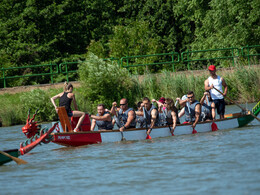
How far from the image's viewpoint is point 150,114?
50.0ft

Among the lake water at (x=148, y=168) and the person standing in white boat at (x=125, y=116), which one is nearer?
the lake water at (x=148, y=168)

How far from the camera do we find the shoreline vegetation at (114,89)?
82.8 ft

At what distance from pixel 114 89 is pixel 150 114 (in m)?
11.4

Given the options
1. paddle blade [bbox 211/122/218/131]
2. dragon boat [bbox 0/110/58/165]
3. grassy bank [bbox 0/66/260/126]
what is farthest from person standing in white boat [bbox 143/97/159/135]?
grassy bank [bbox 0/66/260/126]

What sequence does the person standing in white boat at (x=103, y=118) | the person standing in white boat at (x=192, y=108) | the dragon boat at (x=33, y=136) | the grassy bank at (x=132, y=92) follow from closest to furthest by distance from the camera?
the dragon boat at (x=33, y=136) → the person standing in white boat at (x=103, y=118) → the person standing in white boat at (x=192, y=108) → the grassy bank at (x=132, y=92)

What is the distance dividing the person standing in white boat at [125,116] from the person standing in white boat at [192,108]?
1.53 metres

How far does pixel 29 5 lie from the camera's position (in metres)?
36.7

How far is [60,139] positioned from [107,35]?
1021 inches

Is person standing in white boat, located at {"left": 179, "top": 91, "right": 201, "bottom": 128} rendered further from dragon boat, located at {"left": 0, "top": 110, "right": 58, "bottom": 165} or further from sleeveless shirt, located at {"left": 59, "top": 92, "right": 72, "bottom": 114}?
dragon boat, located at {"left": 0, "top": 110, "right": 58, "bottom": 165}

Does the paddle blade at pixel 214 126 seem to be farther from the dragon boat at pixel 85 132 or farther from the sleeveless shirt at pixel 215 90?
the sleeveless shirt at pixel 215 90

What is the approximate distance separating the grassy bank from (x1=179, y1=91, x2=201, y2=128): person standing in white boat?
9672 mm

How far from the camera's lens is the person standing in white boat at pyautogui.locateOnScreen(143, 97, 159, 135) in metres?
15.1

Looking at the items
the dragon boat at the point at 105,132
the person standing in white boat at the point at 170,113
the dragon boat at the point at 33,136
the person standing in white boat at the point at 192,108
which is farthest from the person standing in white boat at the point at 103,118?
the person standing in white boat at the point at 192,108

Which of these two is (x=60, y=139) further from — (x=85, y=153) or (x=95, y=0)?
(x=95, y=0)
